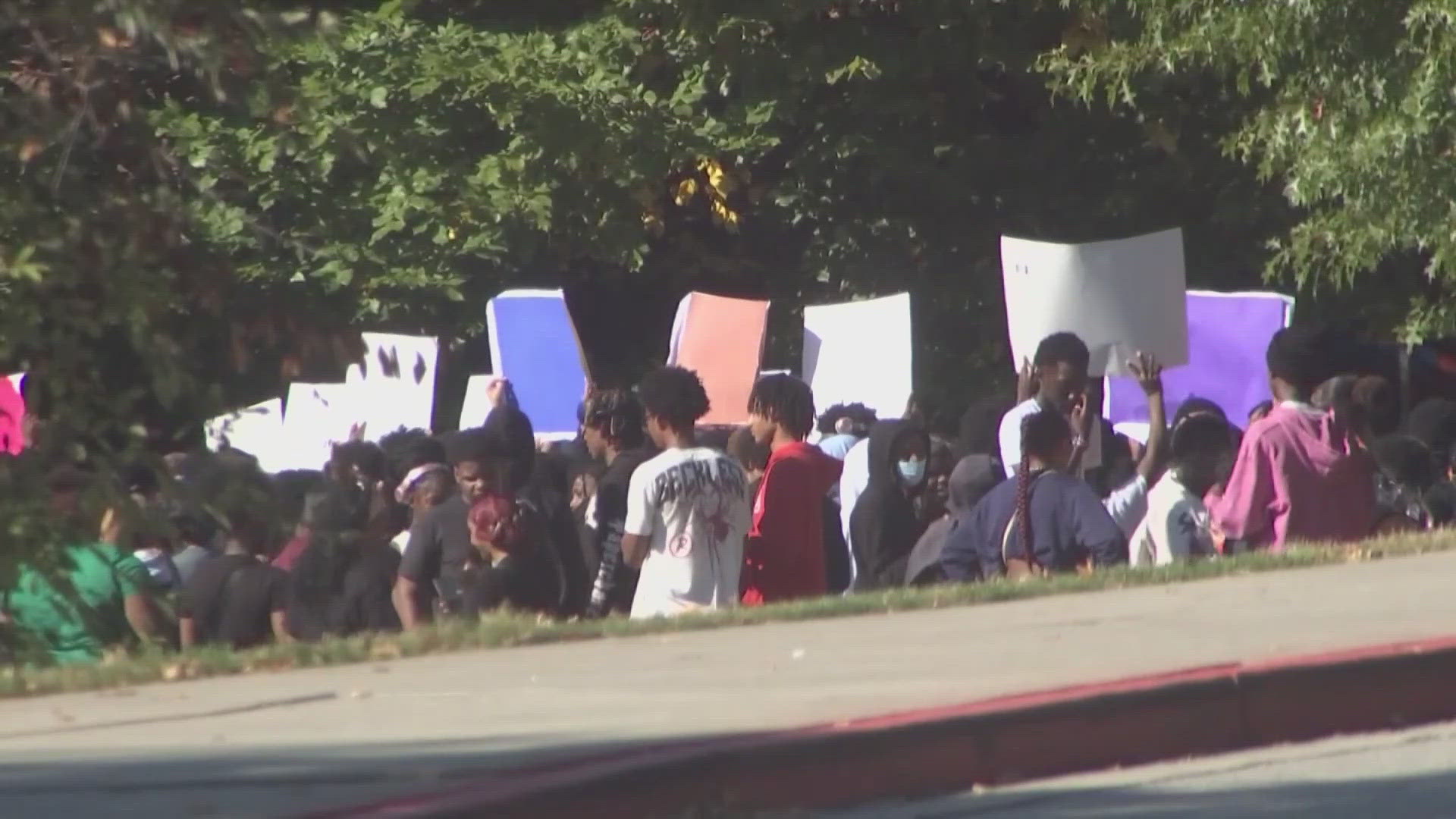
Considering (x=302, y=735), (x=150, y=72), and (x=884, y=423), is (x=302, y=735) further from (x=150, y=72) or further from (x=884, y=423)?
(x=884, y=423)

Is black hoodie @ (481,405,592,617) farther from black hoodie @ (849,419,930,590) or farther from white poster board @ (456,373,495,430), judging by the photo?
white poster board @ (456,373,495,430)

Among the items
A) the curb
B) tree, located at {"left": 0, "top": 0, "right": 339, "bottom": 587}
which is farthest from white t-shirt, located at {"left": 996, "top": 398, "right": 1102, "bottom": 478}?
tree, located at {"left": 0, "top": 0, "right": 339, "bottom": 587}

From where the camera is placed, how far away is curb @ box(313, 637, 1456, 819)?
20.6ft

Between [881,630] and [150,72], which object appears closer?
[150,72]

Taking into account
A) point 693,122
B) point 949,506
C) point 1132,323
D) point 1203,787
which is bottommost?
point 1203,787

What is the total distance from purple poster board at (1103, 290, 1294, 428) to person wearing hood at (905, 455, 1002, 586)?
10.9 feet

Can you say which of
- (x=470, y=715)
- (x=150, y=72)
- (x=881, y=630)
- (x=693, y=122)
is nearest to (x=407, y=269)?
(x=693, y=122)

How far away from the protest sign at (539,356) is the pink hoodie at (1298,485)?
4731 mm

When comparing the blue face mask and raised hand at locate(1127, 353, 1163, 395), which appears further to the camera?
raised hand at locate(1127, 353, 1163, 395)

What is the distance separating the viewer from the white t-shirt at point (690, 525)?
347 inches

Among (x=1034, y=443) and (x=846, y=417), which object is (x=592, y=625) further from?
(x=846, y=417)

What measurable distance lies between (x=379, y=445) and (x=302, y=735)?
16.7ft

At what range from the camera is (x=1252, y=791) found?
679cm

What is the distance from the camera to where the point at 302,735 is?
7.22 m
